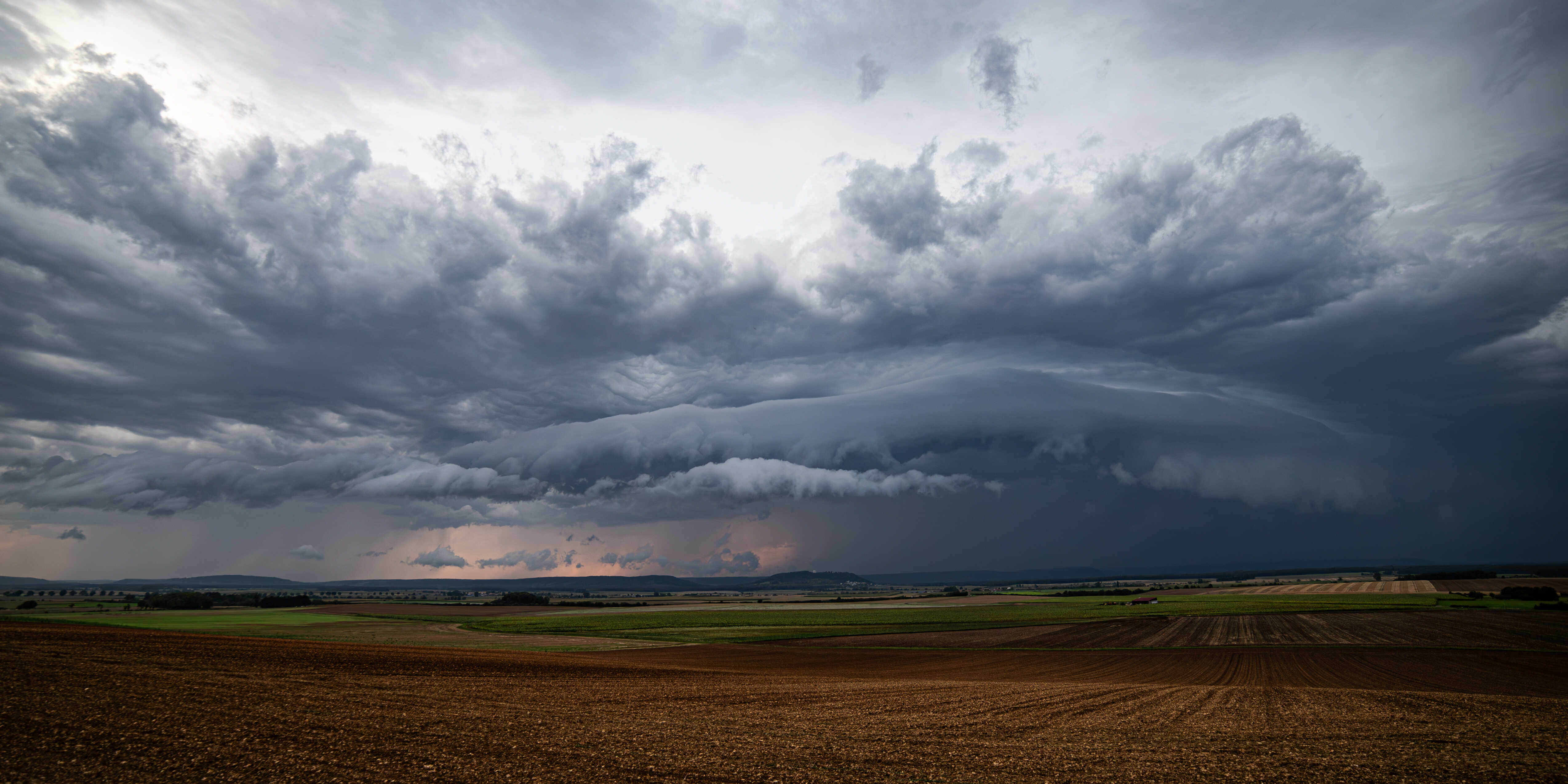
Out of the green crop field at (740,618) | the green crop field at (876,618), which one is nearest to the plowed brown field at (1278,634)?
the green crop field at (876,618)

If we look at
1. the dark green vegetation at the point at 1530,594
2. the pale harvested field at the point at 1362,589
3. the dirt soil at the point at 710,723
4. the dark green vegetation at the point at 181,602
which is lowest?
the pale harvested field at the point at 1362,589

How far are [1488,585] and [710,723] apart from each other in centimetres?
22231

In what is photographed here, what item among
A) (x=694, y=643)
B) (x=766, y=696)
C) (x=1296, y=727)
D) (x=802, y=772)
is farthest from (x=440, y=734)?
(x=694, y=643)

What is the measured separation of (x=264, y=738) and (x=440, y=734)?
173 inches

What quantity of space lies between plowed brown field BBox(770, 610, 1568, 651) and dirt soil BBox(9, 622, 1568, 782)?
2486cm

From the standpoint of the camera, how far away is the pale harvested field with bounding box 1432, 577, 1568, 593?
152m

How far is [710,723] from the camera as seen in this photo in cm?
2688

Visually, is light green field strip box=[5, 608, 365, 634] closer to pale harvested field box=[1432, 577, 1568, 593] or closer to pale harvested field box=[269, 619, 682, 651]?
pale harvested field box=[269, 619, 682, 651]

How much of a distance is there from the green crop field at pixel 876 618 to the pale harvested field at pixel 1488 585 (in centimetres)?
2576

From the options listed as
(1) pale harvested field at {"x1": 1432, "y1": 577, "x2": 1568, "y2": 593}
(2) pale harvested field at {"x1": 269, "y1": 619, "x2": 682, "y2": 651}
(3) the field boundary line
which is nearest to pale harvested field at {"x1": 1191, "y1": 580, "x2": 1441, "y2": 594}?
(1) pale harvested field at {"x1": 1432, "y1": 577, "x2": 1568, "y2": 593}

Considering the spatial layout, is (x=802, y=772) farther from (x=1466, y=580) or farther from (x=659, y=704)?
(x=1466, y=580)

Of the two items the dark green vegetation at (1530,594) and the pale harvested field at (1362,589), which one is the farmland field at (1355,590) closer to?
the pale harvested field at (1362,589)

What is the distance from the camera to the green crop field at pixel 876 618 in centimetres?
9494

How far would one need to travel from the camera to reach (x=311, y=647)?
53.1 meters
